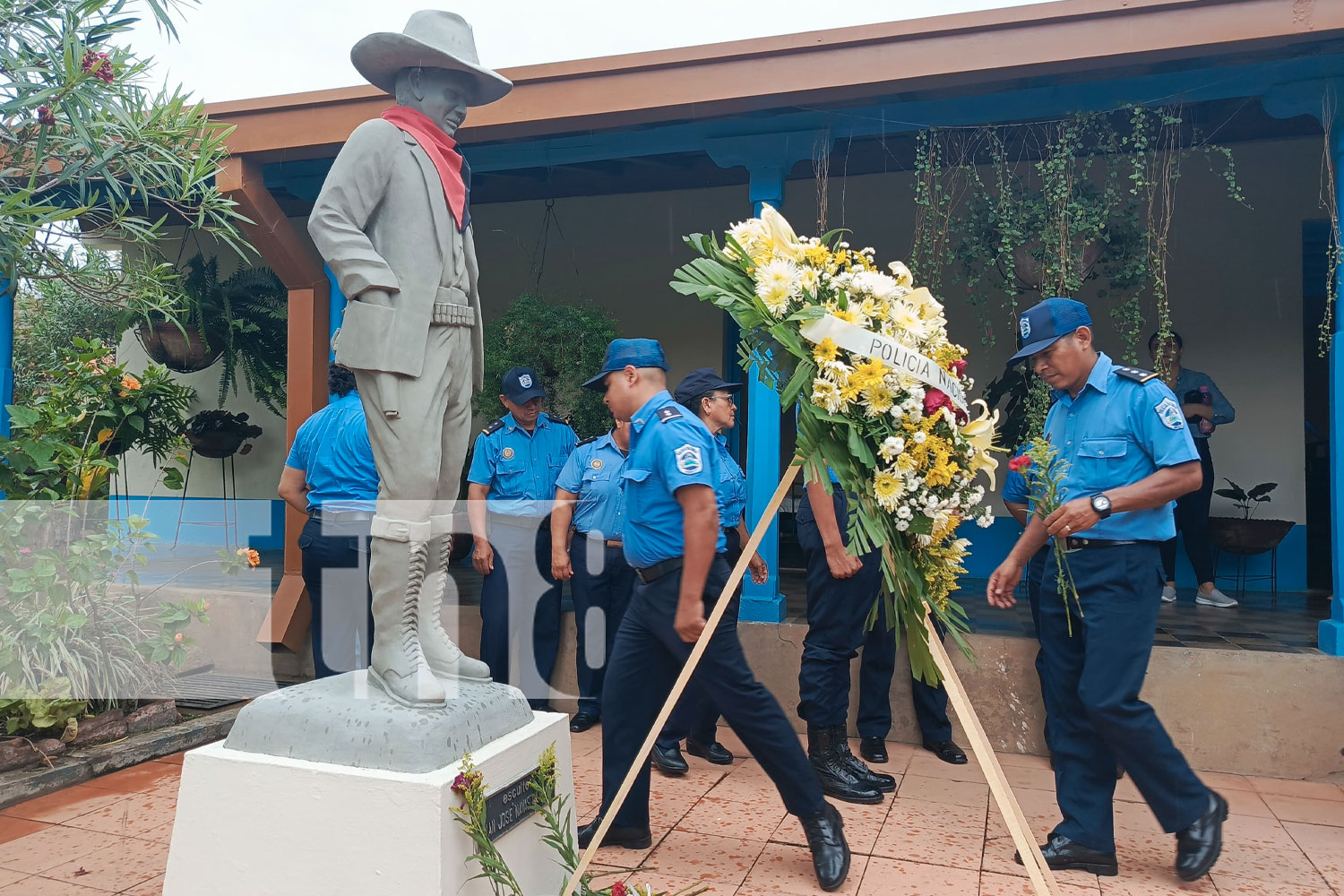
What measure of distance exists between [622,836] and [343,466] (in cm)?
200

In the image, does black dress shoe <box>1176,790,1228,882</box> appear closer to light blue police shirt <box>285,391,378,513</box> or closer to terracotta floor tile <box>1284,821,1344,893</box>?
terracotta floor tile <box>1284,821,1344,893</box>

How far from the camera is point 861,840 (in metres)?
3.55

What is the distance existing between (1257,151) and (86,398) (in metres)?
7.84

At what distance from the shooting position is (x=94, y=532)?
4.79m

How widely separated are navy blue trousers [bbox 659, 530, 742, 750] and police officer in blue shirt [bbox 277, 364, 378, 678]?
1.44 meters

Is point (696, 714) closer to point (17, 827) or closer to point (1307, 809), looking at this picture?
point (1307, 809)

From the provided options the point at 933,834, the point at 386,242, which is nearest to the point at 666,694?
the point at 933,834

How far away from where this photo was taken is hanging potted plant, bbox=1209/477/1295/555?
6.43m

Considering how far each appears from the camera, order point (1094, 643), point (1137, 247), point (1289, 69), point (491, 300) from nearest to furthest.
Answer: point (1094, 643), point (1289, 69), point (1137, 247), point (491, 300)

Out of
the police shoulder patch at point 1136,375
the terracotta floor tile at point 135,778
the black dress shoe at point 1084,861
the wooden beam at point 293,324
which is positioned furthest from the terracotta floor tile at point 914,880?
the wooden beam at point 293,324

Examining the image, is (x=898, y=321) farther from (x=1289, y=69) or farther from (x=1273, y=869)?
(x=1289, y=69)

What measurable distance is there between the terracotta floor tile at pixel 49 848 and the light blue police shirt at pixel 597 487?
2417 millimetres

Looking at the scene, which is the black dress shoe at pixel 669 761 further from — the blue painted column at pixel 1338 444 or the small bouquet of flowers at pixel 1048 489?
the blue painted column at pixel 1338 444

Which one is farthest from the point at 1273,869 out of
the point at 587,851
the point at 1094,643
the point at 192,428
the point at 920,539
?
the point at 192,428
